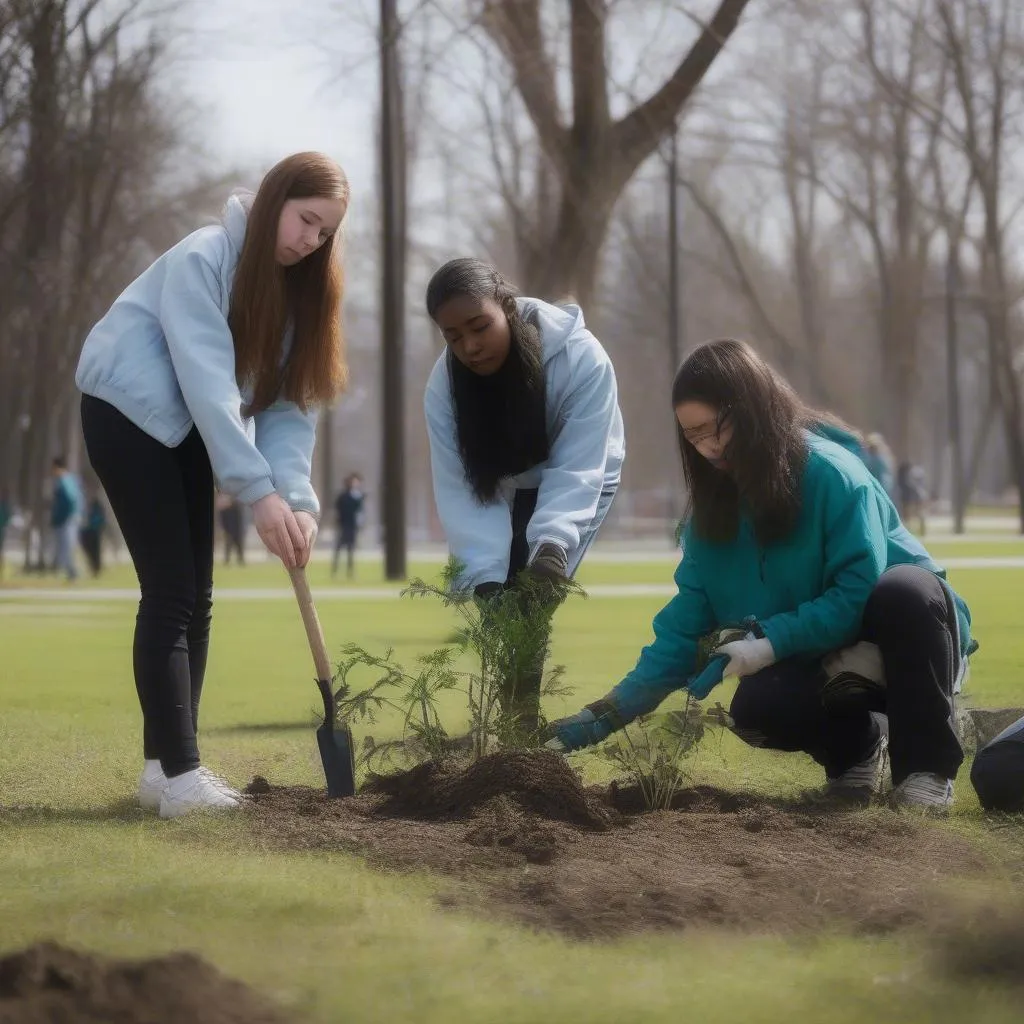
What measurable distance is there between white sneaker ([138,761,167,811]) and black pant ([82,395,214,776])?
0.09 m

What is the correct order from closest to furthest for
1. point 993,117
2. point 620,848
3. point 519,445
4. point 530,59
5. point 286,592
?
1. point 620,848
2. point 519,445
3. point 286,592
4. point 530,59
5. point 993,117

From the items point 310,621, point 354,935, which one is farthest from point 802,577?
point 354,935

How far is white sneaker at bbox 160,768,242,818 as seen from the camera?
5.04 metres

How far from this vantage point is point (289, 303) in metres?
5.33

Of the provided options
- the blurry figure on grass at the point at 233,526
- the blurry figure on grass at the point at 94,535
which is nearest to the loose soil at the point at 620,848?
the blurry figure on grass at the point at 94,535

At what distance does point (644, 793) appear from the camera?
16.9ft

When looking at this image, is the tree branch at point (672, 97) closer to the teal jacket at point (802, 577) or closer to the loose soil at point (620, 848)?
the teal jacket at point (802, 577)

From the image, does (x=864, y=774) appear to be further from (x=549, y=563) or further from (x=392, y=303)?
(x=392, y=303)

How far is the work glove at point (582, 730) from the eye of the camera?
206 inches

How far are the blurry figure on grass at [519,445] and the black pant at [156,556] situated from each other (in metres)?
0.79

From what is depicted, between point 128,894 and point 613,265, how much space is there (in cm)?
4892

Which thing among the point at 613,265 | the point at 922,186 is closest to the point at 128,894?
the point at 922,186

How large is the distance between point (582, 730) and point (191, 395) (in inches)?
56.8

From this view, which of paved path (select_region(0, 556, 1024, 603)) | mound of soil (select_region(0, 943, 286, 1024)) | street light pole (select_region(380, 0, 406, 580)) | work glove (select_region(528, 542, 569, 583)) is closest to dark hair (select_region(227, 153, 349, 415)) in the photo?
work glove (select_region(528, 542, 569, 583))
